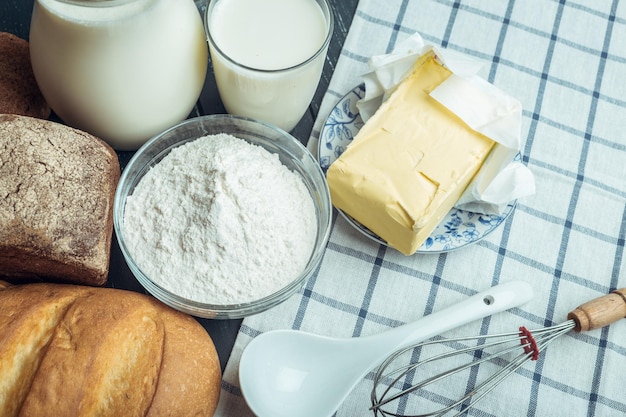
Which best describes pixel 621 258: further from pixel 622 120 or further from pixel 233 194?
pixel 233 194

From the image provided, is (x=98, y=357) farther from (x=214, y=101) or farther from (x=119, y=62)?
(x=214, y=101)

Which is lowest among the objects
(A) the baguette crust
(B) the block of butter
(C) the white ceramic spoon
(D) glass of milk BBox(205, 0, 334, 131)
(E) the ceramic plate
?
(C) the white ceramic spoon

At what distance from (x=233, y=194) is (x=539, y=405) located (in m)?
0.60

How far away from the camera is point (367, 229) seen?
3.79ft

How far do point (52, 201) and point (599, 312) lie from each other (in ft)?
2.79

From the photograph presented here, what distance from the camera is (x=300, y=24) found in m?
1.08

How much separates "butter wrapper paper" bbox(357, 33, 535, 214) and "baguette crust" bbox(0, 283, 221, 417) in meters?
0.51

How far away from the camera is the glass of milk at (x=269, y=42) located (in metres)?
1.05

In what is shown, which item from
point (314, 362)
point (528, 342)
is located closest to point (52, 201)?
point (314, 362)

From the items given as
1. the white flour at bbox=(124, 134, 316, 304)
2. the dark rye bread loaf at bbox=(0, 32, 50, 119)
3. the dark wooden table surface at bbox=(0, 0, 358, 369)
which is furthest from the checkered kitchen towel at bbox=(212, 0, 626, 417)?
the dark rye bread loaf at bbox=(0, 32, 50, 119)

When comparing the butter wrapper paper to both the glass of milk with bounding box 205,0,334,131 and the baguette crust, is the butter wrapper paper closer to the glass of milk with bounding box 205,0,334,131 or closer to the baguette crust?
the glass of milk with bounding box 205,0,334,131

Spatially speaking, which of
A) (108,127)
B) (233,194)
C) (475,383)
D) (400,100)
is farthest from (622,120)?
(108,127)

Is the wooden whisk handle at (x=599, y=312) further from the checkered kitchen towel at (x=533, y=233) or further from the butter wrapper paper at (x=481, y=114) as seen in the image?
the butter wrapper paper at (x=481, y=114)

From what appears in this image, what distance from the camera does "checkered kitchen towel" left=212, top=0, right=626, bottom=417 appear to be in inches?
44.4
